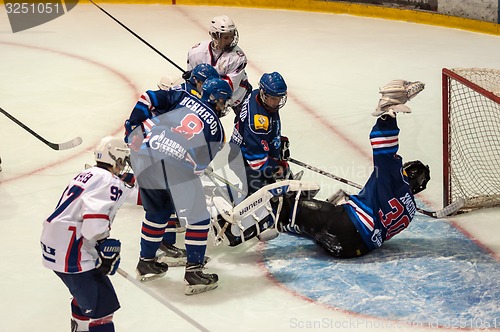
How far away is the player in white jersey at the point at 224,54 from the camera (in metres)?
5.33

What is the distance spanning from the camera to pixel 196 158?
4.12 m

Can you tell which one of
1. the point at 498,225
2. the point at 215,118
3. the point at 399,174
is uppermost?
the point at 215,118

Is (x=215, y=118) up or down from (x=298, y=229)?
up

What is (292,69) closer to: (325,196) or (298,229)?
(325,196)

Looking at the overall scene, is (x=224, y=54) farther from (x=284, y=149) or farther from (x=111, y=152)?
(x=111, y=152)

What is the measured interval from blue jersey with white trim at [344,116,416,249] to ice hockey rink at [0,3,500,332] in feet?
0.51

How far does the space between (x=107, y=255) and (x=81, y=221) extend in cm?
15

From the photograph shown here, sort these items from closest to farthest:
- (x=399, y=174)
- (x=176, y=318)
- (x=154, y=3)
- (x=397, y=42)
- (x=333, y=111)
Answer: (x=176, y=318) < (x=399, y=174) < (x=333, y=111) < (x=397, y=42) < (x=154, y=3)

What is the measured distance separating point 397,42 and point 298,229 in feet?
13.5

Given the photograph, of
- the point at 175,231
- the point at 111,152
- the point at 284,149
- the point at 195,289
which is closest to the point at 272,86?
the point at 284,149

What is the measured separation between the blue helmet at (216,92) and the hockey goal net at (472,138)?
1274 millimetres

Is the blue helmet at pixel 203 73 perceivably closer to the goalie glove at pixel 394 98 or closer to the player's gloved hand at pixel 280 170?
the player's gloved hand at pixel 280 170

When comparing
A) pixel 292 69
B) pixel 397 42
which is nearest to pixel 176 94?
pixel 292 69

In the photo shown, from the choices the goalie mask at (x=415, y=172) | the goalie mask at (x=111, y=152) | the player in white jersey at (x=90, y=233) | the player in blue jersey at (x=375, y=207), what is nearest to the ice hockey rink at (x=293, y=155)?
the player in blue jersey at (x=375, y=207)
